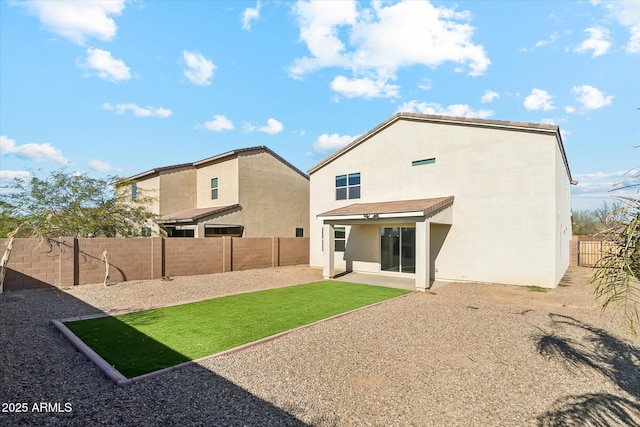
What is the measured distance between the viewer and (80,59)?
12.0 m

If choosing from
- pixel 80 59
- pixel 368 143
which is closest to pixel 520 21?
pixel 368 143

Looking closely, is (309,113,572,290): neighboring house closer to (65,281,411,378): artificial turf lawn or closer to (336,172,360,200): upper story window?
(336,172,360,200): upper story window

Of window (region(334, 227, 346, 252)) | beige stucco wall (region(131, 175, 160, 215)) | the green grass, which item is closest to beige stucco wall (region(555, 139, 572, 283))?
the green grass

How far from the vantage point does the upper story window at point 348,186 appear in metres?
18.3

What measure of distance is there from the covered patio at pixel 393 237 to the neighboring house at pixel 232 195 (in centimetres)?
776

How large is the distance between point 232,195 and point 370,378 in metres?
19.1

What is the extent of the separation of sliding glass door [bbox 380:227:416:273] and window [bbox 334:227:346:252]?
Result: 2.37 m

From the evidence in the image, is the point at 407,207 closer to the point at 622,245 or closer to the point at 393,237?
the point at 393,237

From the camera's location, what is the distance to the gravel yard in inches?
157

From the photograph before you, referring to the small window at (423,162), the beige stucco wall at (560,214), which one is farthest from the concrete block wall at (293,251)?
the beige stucco wall at (560,214)

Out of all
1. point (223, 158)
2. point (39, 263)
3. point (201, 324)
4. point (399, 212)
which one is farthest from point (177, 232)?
point (201, 324)

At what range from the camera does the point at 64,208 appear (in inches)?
636

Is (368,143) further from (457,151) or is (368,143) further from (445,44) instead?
(445,44)

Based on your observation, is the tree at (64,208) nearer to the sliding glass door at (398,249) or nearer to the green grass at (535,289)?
the sliding glass door at (398,249)
